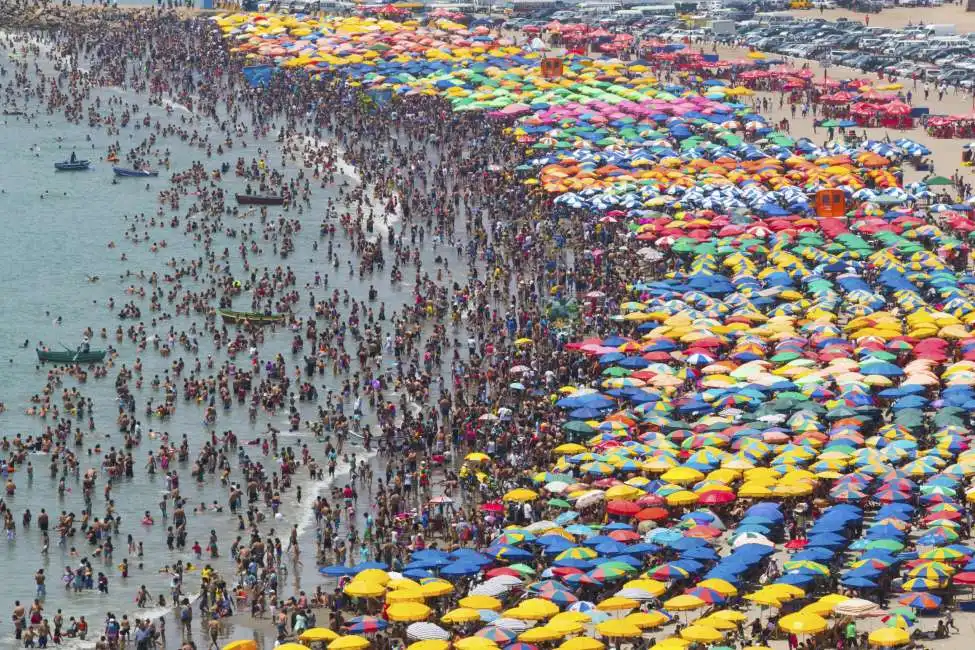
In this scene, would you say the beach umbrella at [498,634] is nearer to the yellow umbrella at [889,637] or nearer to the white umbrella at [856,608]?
the white umbrella at [856,608]

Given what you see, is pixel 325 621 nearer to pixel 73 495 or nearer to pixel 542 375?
pixel 73 495

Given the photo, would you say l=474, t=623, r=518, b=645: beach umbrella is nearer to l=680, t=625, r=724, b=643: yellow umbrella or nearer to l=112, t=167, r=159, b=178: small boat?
l=680, t=625, r=724, b=643: yellow umbrella

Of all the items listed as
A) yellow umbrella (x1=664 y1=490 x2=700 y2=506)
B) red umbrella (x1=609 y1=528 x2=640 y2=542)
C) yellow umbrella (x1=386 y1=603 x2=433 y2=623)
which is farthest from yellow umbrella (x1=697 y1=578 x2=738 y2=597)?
yellow umbrella (x1=386 y1=603 x2=433 y2=623)

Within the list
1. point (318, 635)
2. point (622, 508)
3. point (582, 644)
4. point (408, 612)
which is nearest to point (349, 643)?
point (318, 635)

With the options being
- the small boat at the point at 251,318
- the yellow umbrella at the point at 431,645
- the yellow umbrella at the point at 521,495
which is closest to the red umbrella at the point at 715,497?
the yellow umbrella at the point at 521,495

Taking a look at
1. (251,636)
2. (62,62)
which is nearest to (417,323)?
(251,636)

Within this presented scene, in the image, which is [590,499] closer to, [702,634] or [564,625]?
[564,625]

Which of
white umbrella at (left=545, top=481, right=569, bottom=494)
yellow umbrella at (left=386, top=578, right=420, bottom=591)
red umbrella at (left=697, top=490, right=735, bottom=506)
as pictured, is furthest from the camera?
white umbrella at (left=545, top=481, right=569, bottom=494)
